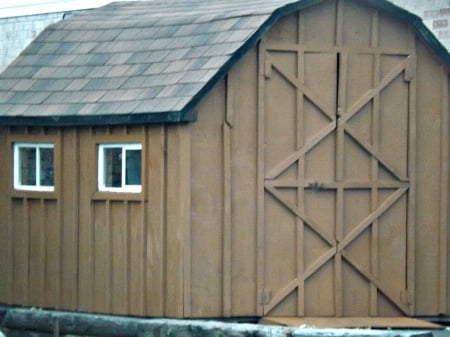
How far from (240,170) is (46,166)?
8.51 ft

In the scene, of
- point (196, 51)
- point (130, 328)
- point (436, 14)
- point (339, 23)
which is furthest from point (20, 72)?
point (436, 14)

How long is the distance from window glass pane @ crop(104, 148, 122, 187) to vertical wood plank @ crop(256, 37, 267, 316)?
1670 millimetres

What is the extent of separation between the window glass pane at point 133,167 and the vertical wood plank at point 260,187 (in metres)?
1.41

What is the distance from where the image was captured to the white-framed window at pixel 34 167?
653 inches

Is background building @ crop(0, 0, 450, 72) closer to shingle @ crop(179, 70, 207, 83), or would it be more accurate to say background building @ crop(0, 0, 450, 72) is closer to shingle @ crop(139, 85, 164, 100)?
shingle @ crop(139, 85, 164, 100)

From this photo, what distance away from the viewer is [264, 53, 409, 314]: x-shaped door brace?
1573 cm

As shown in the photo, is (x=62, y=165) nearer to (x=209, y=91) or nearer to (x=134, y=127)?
(x=134, y=127)

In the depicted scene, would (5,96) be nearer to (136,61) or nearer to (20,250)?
(136,61)

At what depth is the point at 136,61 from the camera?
54.0 ft

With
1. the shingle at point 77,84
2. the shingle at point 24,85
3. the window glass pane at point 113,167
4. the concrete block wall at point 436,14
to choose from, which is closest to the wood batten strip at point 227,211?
the window glass pane at point 113,167

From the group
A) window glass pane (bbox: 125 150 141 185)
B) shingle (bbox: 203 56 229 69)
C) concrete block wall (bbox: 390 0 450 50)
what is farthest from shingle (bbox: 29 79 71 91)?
concrete block wall (bbox: 390 0 450 50)

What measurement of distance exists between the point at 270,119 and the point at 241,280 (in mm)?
1910

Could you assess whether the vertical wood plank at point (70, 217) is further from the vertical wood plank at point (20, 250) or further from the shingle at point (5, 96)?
the shingle at point (5, 96)

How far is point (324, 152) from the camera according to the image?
16.0 m
